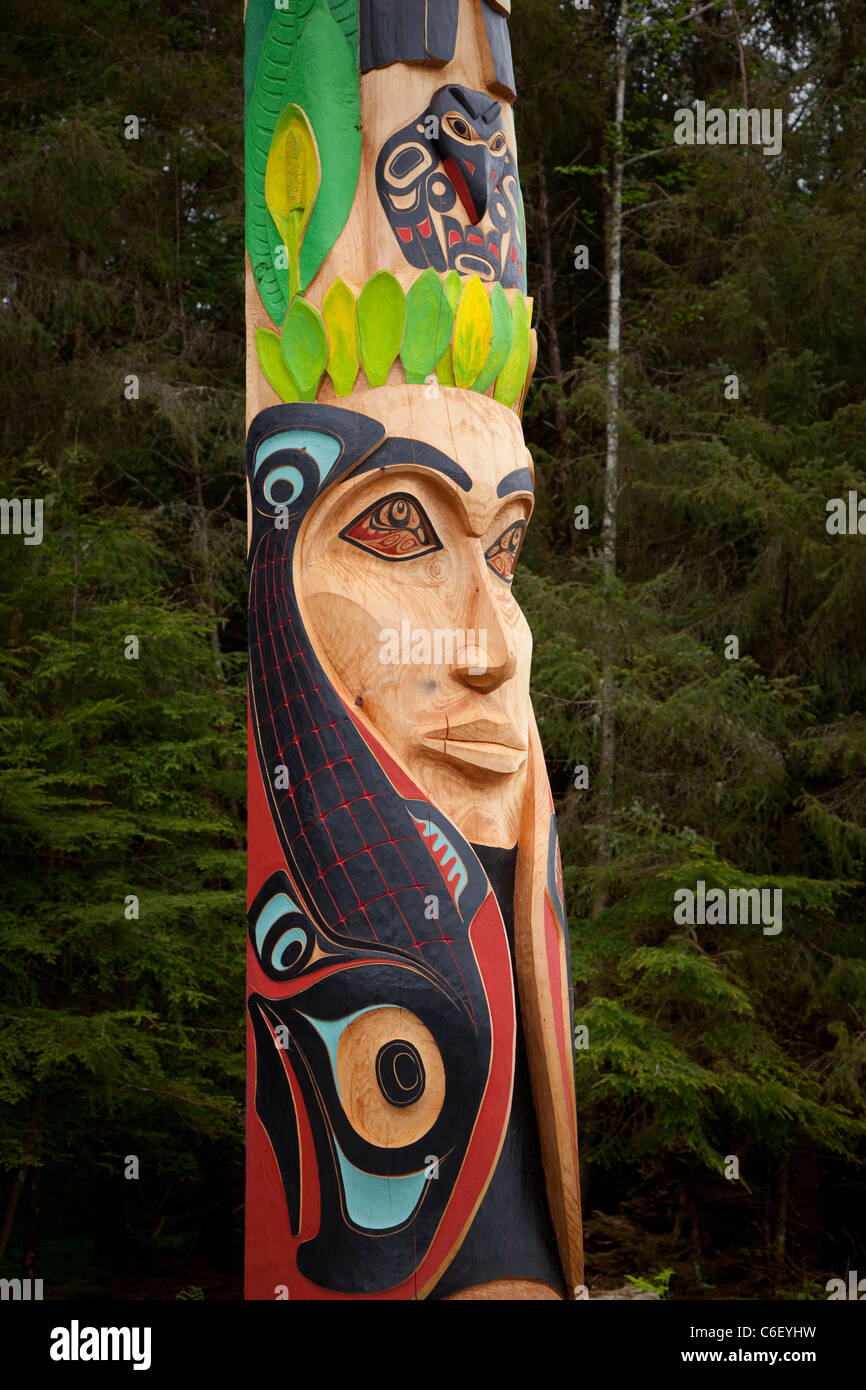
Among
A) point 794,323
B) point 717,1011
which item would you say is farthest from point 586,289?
point 717,1011

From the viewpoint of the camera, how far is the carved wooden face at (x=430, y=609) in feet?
13.0

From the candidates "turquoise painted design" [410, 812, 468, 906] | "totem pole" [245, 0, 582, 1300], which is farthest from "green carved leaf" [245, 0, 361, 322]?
"turquoise painted design" [410, 812, 468, 906]

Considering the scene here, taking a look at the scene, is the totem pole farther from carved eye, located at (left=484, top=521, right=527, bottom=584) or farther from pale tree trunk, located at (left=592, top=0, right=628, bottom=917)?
pale tree trunk, located at (left=592, top=0, right=628, bottom=917)

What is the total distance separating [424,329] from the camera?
4098mm

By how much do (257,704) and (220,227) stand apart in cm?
891

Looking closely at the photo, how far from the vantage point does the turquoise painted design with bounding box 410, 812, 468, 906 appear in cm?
386

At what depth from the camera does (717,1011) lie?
8.48 m

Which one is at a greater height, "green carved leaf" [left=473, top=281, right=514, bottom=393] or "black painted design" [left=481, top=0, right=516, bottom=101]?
"black painted design" [left=481, top=0, right=516, bottom=101]

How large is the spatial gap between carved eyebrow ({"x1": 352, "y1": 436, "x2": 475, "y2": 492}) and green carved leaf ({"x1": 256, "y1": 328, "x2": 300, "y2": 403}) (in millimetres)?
363

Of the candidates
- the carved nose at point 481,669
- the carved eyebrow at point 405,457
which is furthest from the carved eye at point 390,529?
the carved nose at point 481,669

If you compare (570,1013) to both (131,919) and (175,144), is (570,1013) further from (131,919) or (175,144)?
(175,144)

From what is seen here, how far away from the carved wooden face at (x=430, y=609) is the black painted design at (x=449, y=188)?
0.53 meters

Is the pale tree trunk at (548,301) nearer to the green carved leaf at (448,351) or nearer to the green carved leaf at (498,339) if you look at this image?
the green carved leaf at (498,339)

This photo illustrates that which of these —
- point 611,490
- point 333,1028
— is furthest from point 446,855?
point 611,490
